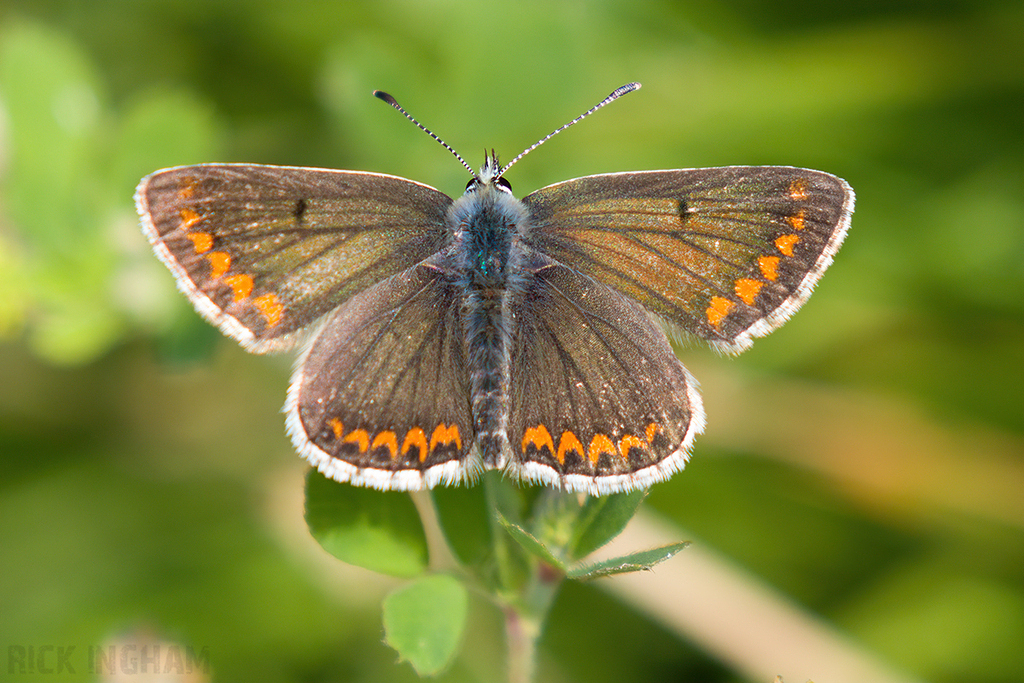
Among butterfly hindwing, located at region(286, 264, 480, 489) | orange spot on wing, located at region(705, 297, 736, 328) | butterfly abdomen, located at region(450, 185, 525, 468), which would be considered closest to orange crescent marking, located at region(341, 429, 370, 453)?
butterfly hindwing, located at region(286, 264, 480, 489)

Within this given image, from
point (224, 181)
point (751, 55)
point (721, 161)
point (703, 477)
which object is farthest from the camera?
point (751, 55)

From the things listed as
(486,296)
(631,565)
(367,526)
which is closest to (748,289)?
A: (486,296)

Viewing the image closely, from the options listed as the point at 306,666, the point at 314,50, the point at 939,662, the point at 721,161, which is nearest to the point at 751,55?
the point at 721,161

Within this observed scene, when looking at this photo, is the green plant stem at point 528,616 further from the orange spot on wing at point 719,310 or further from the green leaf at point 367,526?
the orange spot on wing at point 719,310

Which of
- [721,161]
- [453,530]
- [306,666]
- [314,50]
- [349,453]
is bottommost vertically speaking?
[306,666]

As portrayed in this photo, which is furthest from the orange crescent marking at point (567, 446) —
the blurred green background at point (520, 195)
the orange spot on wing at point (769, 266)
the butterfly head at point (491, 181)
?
the blurred green background at point (520, 195)

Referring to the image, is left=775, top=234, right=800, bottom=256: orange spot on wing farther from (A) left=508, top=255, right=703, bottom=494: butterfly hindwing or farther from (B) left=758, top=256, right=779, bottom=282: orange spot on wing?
(A) left=508, top=255, right=703, bottom=494: butterfly hindwing

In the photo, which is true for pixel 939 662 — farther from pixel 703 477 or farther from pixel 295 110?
pixel 295 110
